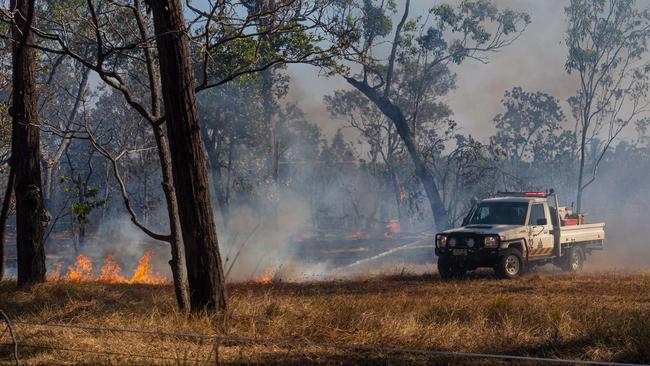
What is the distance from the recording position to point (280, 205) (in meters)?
47.8

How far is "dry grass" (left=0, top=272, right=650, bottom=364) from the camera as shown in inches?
276

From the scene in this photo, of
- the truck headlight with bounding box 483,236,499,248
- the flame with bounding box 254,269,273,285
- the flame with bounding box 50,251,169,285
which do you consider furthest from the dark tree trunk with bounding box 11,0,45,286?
the truck headlight with bounding box 483,236,499,248

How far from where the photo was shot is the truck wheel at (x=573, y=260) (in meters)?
18.5

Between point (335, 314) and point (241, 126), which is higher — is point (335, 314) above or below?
below

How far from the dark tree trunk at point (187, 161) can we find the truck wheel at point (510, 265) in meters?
8.81

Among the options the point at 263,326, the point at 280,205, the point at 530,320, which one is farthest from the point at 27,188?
the point at 280,205

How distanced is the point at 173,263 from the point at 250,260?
22917 mm

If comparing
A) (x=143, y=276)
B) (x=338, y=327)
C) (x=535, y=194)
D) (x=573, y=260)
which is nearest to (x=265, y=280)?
(x=143, y=276)

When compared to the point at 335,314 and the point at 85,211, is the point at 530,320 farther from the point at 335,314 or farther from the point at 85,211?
the point at 85,211

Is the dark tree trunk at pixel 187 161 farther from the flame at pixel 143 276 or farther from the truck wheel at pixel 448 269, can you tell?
the truck wheel at pixel 448 269

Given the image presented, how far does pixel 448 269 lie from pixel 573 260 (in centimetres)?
385

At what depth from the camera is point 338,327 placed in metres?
8.07

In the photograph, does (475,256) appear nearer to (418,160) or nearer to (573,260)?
(573,260)

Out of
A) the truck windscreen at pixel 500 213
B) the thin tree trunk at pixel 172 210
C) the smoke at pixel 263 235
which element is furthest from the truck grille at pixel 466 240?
the smoke at pixel 263 235
